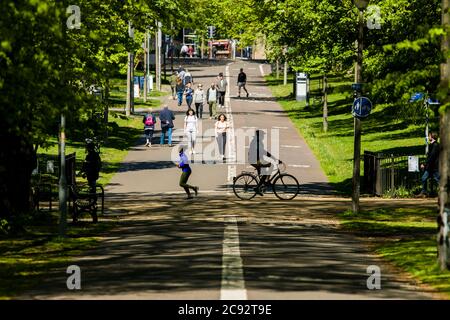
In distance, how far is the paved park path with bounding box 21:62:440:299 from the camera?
15.3 metres

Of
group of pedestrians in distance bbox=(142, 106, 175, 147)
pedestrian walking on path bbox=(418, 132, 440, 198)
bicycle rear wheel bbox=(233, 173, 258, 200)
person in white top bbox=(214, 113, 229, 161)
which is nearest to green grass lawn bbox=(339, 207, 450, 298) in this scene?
pedestrian walking on path bbox=(418, 132, 440, 198)

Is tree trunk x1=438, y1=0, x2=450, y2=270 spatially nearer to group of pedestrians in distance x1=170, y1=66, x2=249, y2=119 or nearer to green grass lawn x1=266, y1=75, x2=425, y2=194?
green grass lawn x1=266, y1=75, x2=425, y2=194

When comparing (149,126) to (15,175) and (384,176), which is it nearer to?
(384,176)

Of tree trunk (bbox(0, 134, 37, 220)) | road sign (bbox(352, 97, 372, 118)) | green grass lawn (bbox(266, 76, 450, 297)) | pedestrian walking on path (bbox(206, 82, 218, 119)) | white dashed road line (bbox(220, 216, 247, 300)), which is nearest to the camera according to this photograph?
white dashed road line (bbox(220, 216, 247, 300))

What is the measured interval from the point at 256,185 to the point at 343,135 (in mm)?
22086

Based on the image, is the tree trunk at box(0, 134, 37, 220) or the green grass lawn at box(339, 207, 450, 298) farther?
the tree trunk at box(0, 134, 37, 220)

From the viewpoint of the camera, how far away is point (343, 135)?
5444 cm

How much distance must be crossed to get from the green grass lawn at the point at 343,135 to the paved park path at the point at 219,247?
1.06m

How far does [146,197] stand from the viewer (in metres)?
33.1

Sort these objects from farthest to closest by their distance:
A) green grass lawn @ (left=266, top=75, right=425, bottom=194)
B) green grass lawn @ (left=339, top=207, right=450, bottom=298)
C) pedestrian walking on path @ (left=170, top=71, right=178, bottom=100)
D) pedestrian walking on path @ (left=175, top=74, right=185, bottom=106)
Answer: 1. pedestrian walking on path @ (left=170, top=71, right=178, bottom=100)
2. pedestrian walking on path @ (left=175, top=74, right=185, bottom=106)
3. green grass lawn @ (left=266, top=75, right=425, bottom=194)
4. green grass lawn @ (left=339, top=207, right=450, bottom=298)

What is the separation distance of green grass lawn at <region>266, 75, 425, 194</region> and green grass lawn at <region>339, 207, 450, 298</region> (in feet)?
23.3

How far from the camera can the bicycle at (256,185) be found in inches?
1277

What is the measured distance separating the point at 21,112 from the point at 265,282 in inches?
174

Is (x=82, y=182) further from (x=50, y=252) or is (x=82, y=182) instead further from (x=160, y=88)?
(x=160, y=88)
